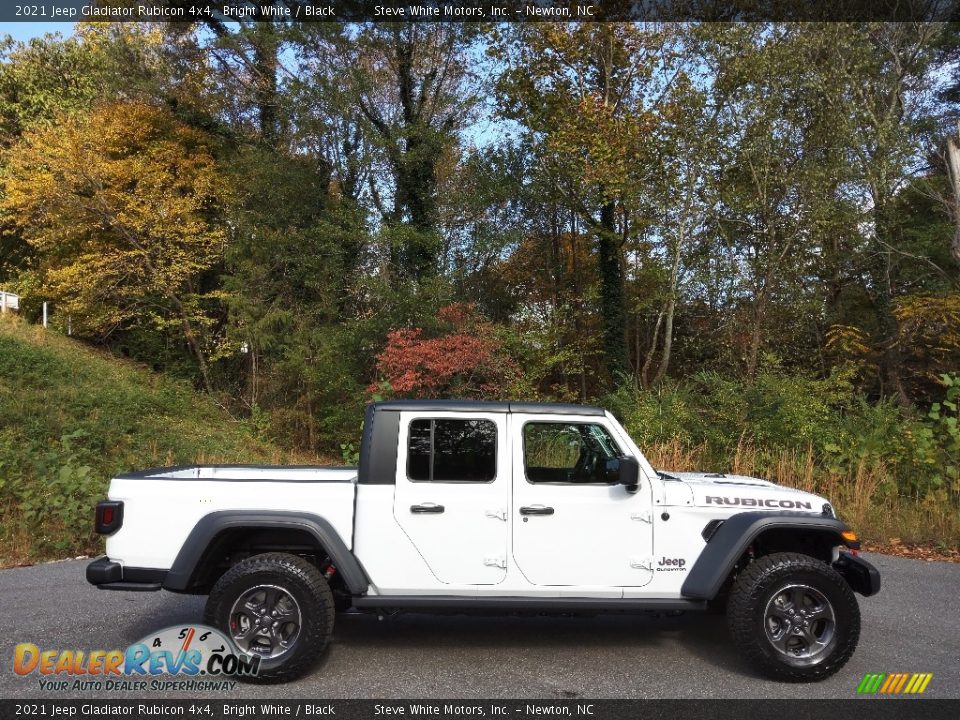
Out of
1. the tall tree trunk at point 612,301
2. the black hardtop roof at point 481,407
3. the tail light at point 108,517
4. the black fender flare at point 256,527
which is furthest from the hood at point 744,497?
the tall tree trunk at point 612,301

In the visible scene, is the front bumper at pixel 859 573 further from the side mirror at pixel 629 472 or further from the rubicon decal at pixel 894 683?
the side mirror at pixel 629 472

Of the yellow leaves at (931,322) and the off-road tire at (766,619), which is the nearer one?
the off-road tire at (766,619)

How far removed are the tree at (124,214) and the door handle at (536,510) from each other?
21153 millimetres

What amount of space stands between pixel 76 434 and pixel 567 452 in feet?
27.6

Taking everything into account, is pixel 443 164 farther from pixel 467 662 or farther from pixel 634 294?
pixel 467 662

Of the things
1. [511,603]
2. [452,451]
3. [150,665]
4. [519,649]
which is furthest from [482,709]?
[150,665]

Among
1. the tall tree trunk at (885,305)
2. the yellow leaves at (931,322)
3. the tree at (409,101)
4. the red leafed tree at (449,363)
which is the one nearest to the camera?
the red leafed tree at (449,363)

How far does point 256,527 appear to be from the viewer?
4742 mm

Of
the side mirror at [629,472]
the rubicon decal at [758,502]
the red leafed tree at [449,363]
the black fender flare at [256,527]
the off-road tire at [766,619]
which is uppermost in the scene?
the red leafed tree at [449,363]

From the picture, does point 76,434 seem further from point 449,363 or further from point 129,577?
point 449,363

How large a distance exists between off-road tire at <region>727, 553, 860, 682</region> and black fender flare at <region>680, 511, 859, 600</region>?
20cm

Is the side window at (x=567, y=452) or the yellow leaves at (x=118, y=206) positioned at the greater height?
the yellow leaves at (x=118, y=206)

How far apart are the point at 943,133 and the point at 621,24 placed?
9583mm

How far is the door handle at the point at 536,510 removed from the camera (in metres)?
4.82
